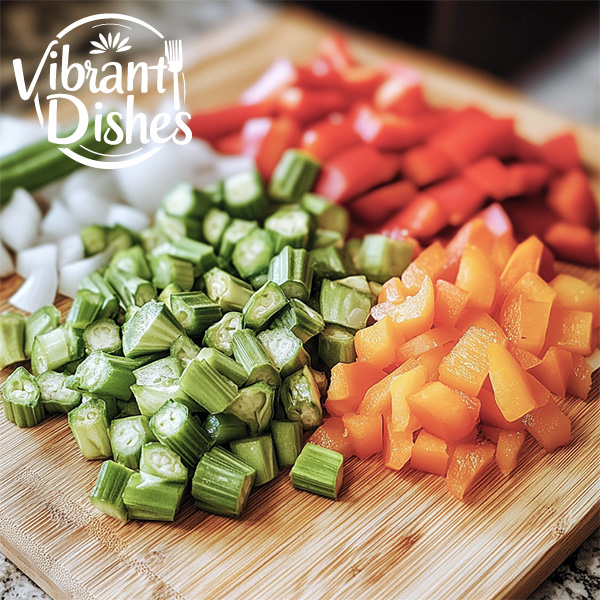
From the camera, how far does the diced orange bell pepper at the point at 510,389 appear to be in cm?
211

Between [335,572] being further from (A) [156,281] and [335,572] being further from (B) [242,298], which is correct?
(A) [156,281]

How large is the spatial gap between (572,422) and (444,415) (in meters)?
0.51

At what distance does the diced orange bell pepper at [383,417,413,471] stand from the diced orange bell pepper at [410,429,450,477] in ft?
0.07

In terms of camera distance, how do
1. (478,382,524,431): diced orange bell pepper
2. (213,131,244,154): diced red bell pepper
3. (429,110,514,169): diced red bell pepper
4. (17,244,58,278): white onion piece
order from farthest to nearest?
1. (213,131,244,154): diced red bell pepper
2. (429,110,514,169): diced red bell pepper
3. (17,244,58,278): white onion piece
4. (478,382,524,431): diced orange bell pepper

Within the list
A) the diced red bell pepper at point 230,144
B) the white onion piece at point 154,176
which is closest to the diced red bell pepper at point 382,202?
the diced red bell pepper at point 230,144

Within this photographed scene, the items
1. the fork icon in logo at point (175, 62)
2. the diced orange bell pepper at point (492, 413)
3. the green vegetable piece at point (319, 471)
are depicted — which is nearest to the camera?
the green vegetable piece at point (319, 471)

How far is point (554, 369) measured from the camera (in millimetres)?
2283

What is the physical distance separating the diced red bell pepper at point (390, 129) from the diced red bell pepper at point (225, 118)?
475mm

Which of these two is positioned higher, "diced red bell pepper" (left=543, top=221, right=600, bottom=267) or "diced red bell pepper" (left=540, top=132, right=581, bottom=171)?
"diced red bell pepper" (left=540, top=132, right=581, bottom=171)

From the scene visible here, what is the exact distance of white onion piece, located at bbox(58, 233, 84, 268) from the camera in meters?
2.88

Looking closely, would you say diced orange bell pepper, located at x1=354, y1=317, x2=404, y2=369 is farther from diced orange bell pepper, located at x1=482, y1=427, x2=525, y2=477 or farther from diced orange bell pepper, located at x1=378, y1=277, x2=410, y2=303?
diced orange bell pepper, located at x1=482, y1=427, x2=525, y2=477

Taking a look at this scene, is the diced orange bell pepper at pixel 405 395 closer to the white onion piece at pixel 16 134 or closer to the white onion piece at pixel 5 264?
the white onion piece at pixel 5 264

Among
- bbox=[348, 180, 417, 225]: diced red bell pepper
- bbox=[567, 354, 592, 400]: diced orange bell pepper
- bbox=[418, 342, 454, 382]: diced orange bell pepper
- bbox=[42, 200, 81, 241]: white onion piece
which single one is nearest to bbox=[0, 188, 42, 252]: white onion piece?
bbox=[42, 200, 81, 241]: white onion piece

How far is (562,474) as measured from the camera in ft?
7.07
